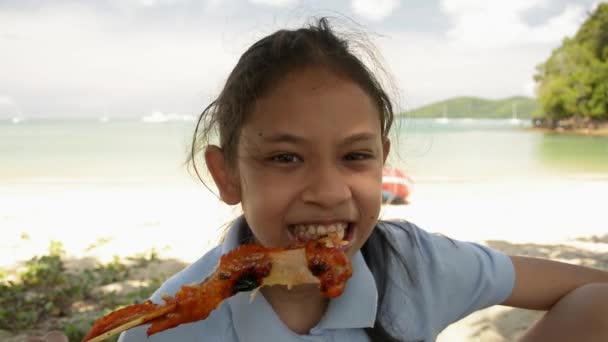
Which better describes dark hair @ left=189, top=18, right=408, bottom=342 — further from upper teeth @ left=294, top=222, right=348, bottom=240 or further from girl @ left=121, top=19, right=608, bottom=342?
upper teeth @ left=294, top=222, right=348, bottom=240

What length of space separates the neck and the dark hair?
217mm

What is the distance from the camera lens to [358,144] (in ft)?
5.34

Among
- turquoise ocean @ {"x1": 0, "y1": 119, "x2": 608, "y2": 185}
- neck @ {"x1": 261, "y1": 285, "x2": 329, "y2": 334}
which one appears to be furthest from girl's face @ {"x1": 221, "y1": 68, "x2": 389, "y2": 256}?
turquoise ocean @ {"x1": 0, "y1": 119, "x2": 608, "y2": 185}

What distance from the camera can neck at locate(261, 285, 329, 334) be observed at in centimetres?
177

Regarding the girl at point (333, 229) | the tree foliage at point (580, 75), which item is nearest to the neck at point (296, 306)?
the girl at point (333, 229)

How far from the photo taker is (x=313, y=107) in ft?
5.18

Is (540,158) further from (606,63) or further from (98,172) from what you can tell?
(606,63)

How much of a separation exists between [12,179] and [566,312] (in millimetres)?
15672

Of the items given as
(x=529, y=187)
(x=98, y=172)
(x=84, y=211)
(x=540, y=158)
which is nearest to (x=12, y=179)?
(x=98, y=172)

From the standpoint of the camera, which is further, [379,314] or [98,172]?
[98,172]

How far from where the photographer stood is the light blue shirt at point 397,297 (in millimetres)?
1695

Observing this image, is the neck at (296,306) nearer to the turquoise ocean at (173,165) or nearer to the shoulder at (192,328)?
the shoulder at (192,328)

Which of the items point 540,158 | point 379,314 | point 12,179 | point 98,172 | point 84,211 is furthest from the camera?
point 540,158

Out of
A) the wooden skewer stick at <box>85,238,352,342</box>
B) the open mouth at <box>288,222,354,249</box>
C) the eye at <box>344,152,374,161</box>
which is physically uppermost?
the eye at <box>344,152,374,161</box>
